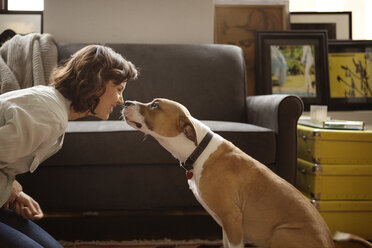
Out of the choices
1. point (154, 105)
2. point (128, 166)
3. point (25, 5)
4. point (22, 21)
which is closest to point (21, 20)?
point (22, 21)

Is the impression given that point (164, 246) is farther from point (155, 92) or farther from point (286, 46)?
point (286, 46)

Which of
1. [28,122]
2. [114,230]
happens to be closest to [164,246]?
[114,230]

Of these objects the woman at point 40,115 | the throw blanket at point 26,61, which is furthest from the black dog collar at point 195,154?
the throw blanket at point 26,61

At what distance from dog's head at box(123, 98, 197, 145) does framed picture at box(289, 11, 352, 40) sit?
2.42 meters

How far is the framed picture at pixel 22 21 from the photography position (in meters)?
3.37

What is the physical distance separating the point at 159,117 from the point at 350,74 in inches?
101

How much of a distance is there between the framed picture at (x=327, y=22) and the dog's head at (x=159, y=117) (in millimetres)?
2421

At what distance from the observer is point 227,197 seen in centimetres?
146

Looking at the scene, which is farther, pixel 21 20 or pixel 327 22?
pixel 327 22

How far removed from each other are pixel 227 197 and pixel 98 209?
33.6 inches

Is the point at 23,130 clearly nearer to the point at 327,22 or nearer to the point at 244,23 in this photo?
the point at 244,23

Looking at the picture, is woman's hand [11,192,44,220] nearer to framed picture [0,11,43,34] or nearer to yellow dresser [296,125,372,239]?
yellow dresser [296,125,372,239]

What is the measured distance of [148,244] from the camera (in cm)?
193

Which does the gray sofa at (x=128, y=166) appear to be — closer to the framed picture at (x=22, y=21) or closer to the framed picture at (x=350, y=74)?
the framed picture at (x=350, y=74)
